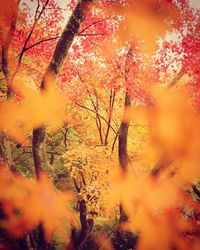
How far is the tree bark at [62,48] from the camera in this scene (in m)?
6.97

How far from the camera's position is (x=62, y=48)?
24.0 feet

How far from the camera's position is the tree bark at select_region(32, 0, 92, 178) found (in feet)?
22.9

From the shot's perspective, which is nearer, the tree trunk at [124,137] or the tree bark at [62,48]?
the tree bark at [62,48]

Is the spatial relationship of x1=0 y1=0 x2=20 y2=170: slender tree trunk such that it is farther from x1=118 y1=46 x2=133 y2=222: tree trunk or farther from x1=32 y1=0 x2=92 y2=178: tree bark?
x1=118 y1=46 x2=133 y2=222: tree trunk

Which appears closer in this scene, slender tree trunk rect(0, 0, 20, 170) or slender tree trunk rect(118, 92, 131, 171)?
slender tree trunk rect(0, 0, 20, 170)

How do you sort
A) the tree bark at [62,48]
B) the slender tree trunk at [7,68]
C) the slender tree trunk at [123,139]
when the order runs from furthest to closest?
the slender tree trunk at [123,139] → the slender tree trunk at [7,68] → the tree bark at [62,48]

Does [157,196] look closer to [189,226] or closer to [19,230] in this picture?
[189,226]

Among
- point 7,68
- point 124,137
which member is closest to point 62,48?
point 7,68

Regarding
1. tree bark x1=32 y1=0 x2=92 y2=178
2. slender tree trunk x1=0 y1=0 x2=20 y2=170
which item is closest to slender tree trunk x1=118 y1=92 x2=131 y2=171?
tree bark x1=32 y1=0 x2=92 y2=178

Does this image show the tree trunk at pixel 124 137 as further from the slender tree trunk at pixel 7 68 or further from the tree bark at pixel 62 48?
the slender tree trunk at pixel 7 68

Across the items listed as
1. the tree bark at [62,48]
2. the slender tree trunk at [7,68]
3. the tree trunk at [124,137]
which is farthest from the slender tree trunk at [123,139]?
the slender tree trunk at [7,68]

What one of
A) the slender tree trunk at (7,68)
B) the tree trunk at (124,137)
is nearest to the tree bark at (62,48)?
the slender tree trunk at (7,68)

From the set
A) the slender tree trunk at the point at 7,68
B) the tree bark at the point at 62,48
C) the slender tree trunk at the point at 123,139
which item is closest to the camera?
the tree bark at the point at 62,48

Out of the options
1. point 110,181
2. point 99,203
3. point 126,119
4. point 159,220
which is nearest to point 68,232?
point 99,203
